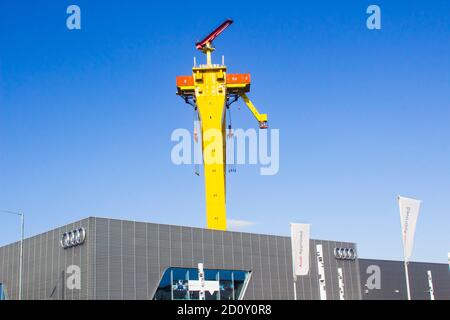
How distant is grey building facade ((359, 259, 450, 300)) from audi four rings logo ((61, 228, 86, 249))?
3931cm

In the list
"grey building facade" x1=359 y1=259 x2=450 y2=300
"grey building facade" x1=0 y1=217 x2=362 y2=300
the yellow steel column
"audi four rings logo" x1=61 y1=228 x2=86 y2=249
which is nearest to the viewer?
"grey building facade" x1=0 y1=217 x2=362 y2=300

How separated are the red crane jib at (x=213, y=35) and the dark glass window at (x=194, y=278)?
25.8m

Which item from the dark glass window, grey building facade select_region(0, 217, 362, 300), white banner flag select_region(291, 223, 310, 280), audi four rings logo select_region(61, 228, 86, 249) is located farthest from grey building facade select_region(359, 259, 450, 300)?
audi four rings logo select_region(61, 228, 86, 249)

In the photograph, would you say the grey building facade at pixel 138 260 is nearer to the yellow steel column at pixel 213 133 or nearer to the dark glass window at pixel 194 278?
the dark glass window at pixel 194 278

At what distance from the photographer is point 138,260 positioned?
4981 cm

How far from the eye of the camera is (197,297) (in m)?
52.9

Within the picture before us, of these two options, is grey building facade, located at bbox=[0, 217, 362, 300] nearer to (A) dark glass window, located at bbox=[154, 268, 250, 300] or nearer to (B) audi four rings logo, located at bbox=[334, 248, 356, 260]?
(A) dark glass window, located at bbox=[154, 268, 250, 300]

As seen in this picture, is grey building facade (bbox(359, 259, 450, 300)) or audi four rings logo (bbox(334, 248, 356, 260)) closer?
audi four rings logo (bbox(334, 248, 356, 260))

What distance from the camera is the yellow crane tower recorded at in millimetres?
62281

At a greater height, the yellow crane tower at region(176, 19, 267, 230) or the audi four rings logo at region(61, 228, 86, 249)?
the yellow crane tower at region(176, 19, 267, 230)

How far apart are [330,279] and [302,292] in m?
4.96

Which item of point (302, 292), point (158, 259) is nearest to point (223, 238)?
point (158, 259)
